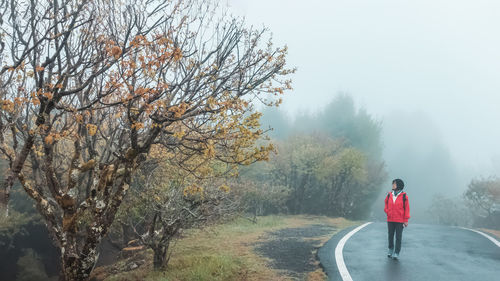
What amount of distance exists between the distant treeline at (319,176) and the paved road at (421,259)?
13128 millimetres

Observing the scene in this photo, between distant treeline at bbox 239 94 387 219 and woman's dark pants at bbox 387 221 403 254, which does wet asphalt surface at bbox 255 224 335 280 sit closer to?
woman's dark pants at bbox 387 221 403 254

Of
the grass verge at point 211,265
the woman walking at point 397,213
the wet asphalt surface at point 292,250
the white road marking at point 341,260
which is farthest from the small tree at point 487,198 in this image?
the woman walking at point 397,213

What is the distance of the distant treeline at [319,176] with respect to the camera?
28781 millimetres

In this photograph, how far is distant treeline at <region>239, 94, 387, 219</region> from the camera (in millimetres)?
28781

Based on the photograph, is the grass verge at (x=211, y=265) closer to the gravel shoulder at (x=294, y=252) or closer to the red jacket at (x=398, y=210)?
the gravel shoulder at (x=294, y=252)

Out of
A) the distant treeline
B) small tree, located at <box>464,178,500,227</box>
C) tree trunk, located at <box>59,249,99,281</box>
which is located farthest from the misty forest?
small tree, located at <box>464,178,500,227</box>

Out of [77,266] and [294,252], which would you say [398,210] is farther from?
[77,266]

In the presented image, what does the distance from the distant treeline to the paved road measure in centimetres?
1313

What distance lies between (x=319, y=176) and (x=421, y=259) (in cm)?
2253

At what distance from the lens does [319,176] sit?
30.9 m

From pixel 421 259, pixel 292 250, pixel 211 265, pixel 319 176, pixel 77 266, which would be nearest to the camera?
pixel 77 266

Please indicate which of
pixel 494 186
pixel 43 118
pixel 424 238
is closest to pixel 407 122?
pixel 494 186

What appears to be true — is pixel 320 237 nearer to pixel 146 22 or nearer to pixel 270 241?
pixel 270 241

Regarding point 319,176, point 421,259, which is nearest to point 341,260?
point 421,259
